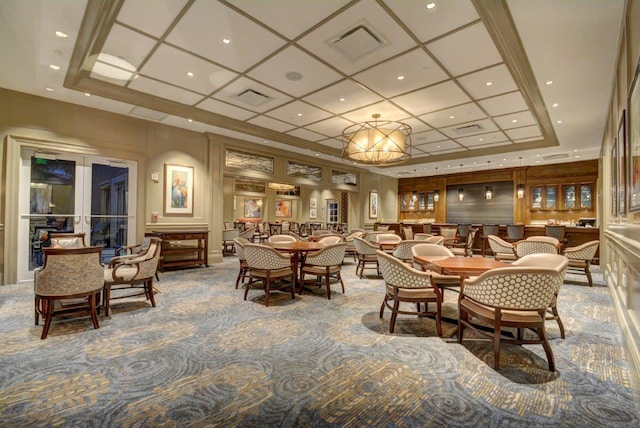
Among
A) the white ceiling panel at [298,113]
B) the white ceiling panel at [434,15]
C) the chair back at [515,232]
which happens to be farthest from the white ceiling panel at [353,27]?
the chair back at [515,232]

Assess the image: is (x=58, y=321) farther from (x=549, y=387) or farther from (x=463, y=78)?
(x=463, y=78)

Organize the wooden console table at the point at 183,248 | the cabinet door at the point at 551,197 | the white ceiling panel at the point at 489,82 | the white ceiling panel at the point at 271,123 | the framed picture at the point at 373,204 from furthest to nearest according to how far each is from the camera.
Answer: the framed picture at the point at 373,204 → the cabinet door at the point at 551,197 → the white ceiling panel at the point at 271,123 → the wooden console table at the point at 183,248 → the white ceiling panel at the point at 489,82

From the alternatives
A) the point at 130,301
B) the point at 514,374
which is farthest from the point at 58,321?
the point at 514,374

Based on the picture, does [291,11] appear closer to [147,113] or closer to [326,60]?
[326,60]

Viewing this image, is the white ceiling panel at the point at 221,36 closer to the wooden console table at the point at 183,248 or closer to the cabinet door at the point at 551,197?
the wooden console table at the point at 183,248

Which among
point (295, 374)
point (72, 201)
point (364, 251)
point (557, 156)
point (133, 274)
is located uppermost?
point (557, 156)

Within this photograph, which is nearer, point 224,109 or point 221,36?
point 221,36

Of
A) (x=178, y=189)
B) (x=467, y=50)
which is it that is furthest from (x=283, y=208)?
(x=467, y=50)

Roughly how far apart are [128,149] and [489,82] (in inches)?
269

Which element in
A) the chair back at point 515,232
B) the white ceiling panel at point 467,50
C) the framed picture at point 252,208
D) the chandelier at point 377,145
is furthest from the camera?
the framed picture at point 252,208

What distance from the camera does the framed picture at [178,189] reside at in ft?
22.3

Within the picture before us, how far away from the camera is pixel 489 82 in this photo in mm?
4734

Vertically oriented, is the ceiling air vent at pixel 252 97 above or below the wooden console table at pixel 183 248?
above

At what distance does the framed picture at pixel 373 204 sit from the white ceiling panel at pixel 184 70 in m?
8.63
